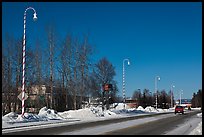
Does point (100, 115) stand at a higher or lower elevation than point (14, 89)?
lower

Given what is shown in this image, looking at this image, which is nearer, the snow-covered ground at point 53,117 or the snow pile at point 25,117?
the snow pile at point 25,117

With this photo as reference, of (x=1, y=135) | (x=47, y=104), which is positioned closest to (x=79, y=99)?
(x=47, y=104)

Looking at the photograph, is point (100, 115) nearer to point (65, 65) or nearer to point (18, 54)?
point (65, 65)

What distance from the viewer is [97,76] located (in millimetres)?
70688

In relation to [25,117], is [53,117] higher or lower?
lower

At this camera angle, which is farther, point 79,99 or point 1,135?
point 79,99

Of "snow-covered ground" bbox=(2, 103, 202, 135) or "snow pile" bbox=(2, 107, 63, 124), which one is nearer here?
"snow pile" bbox=(2, 107, 63, 124)

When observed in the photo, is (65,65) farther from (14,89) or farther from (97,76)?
(97,76)

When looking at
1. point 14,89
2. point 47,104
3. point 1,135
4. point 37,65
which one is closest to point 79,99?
point 47,104

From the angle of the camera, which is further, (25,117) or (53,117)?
(53,117)

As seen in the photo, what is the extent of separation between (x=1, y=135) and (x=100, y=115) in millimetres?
35074

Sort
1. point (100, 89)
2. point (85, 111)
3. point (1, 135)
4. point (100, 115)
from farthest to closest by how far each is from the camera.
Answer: point (100, 89), point (100, 115), point (85, 111), point (1, 135)

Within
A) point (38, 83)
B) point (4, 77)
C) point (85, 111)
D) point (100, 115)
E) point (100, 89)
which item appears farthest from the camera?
point (100, 89)

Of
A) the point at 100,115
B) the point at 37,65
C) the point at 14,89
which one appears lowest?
the point at 100,115
